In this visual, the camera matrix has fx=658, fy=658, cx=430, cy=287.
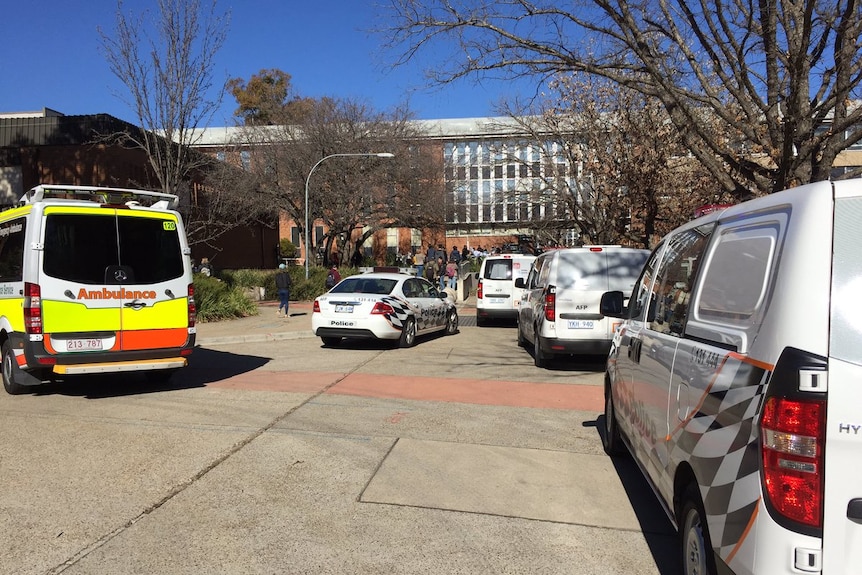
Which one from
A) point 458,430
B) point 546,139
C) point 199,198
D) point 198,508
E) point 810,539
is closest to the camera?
point 810,539

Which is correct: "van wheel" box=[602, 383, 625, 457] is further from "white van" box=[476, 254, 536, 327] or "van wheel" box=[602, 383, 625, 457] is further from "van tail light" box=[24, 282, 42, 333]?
"white van" box=[476, 254, 536, 327]

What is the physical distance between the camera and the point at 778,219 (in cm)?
251

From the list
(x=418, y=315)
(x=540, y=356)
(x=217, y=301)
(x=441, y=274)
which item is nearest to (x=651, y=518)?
(x=540, y=356)

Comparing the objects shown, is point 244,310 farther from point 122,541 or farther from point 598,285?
point 122,541

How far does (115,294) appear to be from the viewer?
7.84 meters

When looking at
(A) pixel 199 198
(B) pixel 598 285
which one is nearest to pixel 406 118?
(A) pixel 199 198

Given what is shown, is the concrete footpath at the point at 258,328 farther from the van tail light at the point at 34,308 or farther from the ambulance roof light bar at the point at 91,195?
the van tail light at the point at 34,308

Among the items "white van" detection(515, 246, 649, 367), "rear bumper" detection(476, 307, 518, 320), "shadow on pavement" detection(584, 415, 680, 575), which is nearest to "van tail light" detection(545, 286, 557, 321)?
"white van" detection(515, 246, 649, 367)

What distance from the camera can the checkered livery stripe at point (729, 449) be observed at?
7.55 feet

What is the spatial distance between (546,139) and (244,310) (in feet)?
44.1

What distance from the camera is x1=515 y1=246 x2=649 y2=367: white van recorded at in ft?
32.1

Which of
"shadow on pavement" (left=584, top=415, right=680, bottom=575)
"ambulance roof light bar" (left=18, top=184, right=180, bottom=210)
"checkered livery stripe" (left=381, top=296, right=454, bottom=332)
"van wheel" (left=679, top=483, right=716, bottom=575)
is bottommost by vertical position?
"shadow on pavement" (left=584, top=415, right=680, bottom=575)

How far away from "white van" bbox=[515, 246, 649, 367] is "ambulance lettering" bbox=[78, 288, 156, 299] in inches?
220

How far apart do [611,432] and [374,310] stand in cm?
735
